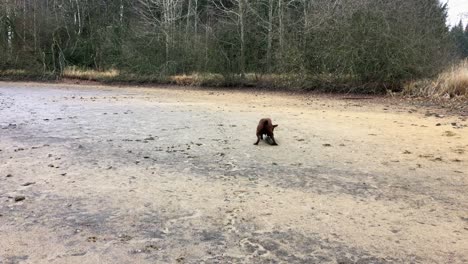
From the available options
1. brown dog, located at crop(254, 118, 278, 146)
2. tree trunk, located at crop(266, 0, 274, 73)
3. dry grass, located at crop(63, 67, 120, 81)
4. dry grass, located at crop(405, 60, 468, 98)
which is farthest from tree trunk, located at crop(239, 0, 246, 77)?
brown dog, located at crop(254, 118, 278, 146)

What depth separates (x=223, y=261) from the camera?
3.12m

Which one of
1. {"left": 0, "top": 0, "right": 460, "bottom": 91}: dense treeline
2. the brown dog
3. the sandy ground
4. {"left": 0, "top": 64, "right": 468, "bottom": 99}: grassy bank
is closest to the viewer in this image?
the sandy ground

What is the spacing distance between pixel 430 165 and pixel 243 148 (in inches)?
105

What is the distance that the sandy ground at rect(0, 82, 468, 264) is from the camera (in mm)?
3338

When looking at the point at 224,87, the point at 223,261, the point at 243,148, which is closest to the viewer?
the point at 223,261

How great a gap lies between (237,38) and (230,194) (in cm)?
1952

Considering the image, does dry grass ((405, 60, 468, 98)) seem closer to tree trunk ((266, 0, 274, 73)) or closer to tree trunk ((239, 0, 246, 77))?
tree trunk ((266, 0, 274, 73))

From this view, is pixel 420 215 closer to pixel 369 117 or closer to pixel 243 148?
pixel 243 148

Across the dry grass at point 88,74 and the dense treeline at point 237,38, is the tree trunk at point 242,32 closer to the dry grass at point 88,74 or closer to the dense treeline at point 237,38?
the dense treeline at point 237,38

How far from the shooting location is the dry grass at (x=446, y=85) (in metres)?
A: 14.9

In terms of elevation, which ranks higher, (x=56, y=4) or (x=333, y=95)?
(x=56, y=4)

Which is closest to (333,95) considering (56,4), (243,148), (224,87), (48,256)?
(224,87)

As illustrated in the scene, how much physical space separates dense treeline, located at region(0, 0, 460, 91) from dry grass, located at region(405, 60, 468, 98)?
0.63m

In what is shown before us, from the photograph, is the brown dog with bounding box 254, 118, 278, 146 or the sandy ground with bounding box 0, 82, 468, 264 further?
the brown dog with bounding box 254, 118, 278, 146
